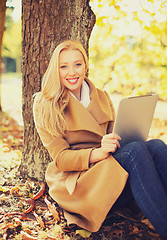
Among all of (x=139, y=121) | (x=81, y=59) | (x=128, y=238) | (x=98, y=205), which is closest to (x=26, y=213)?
(x=98, y=205)

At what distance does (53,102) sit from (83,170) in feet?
1.73

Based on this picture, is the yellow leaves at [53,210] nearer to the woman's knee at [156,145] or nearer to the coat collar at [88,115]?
the coat collar at [88,115]

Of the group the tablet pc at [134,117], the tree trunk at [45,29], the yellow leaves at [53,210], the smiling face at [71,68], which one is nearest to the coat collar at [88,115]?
the smiling face at [71,68]

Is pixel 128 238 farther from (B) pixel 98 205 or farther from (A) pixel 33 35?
(A) pixel 33 35

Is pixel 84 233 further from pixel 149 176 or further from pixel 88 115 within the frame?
pixel 88 115

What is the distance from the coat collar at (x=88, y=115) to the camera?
7.01ft

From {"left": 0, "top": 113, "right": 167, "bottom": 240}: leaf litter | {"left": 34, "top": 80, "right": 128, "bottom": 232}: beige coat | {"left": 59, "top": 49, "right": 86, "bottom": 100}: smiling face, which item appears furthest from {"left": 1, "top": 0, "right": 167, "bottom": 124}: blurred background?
{"left": 0, "top": 113, "right": 167, "bottom": 240}: leaf litter

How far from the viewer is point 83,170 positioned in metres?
2.04

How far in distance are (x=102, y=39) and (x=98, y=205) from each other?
4436 millimetres

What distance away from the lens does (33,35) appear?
2.51 metres

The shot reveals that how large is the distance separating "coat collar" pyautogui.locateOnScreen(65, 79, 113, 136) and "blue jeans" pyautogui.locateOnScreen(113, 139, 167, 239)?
281mm

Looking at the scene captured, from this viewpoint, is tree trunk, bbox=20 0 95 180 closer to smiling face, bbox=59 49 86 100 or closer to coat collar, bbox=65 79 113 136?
smiling face, bbox=59 49 86 100

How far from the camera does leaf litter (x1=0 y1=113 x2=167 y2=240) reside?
6.57 feet

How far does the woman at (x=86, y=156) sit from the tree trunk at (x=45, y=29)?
0.38 metres
